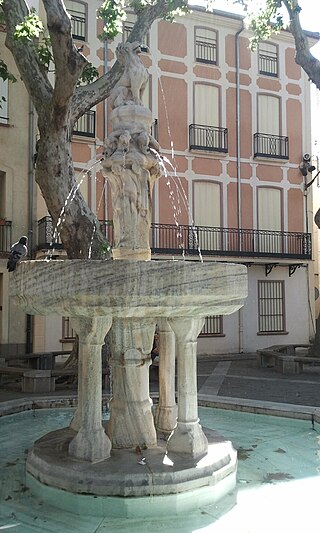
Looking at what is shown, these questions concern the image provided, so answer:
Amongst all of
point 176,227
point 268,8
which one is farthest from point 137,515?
point 176,227

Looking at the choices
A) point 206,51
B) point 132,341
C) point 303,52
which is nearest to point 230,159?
point 206,51

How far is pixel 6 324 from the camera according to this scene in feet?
55.8

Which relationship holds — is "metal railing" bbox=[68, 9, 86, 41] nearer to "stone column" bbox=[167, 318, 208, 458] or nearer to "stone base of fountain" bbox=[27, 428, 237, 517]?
"stone column" bbox=[167, 318, 208, 458]

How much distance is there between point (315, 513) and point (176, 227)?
617 inches

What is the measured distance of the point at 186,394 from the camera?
4.82 meters

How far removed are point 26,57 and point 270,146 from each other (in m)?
13.8

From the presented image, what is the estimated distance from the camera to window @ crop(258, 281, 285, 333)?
819 inches

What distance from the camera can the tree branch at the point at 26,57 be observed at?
961 centimetres

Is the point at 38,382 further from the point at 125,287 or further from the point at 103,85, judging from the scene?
the point at 125,287

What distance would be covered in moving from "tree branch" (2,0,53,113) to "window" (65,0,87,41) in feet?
31.4

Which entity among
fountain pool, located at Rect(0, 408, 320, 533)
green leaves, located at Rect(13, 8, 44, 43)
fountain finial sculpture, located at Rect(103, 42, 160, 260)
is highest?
green leaves, located at Rect(13, 8, 44, 43)

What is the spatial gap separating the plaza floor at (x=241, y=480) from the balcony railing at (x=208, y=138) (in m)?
12.9

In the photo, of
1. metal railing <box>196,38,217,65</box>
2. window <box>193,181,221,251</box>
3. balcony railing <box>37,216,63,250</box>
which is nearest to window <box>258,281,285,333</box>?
window <box>193,181,221,251</box>

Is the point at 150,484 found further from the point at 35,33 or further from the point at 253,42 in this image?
the point at 253,42
